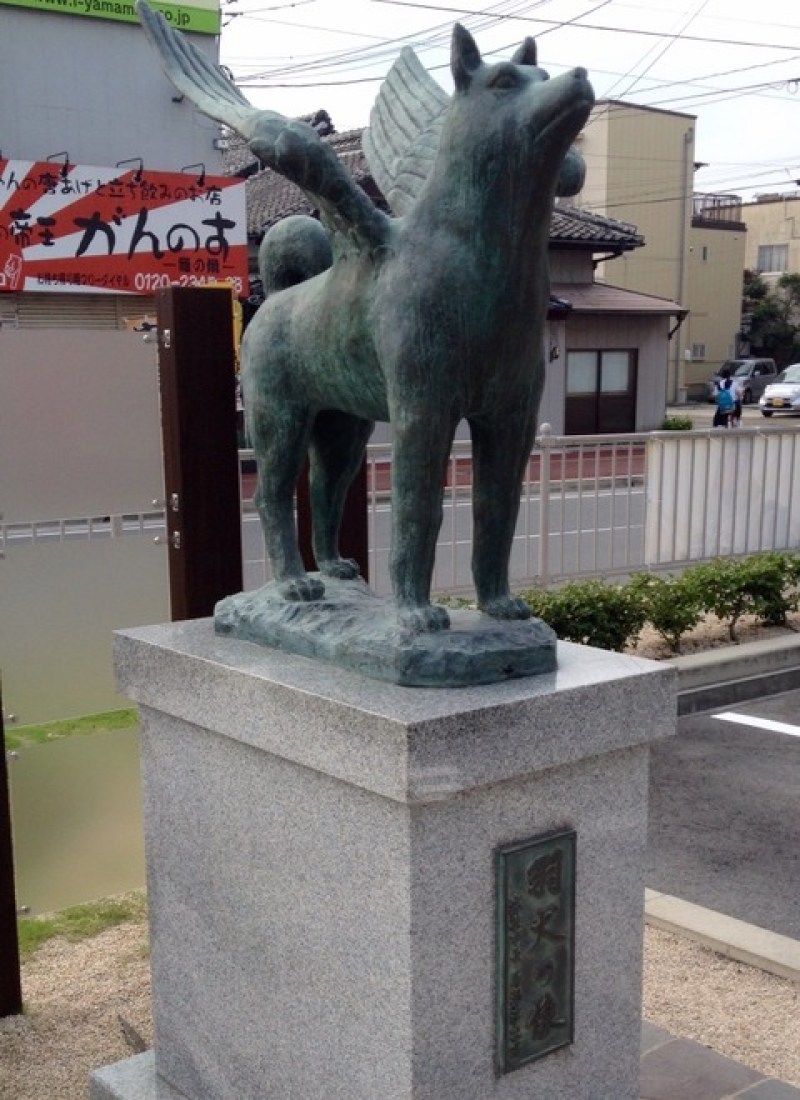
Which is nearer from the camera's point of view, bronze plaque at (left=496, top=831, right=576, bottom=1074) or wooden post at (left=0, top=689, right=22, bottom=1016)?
bronze plaque at (left=496, top=831, right=576, bottom=1074)

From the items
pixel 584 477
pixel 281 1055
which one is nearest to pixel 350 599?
pixel 281 1055

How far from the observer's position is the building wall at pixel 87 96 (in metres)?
13.1

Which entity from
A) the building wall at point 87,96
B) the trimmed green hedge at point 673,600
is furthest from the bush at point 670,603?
the building wall at point 87,96

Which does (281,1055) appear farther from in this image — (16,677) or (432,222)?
(16,677)

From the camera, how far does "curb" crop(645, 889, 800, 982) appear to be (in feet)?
12.3

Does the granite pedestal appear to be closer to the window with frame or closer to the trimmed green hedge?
the trimmed green hedge

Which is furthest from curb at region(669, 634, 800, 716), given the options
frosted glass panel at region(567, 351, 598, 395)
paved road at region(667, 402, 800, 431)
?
paved road at region(667, 402, 800, 431)

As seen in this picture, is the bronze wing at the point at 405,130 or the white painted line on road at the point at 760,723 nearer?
the bronze wing at the point at 405,130

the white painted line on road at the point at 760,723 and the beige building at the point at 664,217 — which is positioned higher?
the beige building at the point at 664,217

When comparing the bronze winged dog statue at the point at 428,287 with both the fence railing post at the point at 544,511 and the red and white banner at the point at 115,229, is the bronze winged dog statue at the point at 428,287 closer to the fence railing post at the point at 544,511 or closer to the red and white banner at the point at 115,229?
the fence railing post at the point at 544,511

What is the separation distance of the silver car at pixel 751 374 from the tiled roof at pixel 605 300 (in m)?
14.5

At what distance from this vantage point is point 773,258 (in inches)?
1889

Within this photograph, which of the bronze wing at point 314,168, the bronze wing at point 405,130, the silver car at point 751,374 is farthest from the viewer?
the silver car at point 751,374

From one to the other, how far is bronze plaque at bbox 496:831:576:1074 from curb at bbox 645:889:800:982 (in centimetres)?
165
